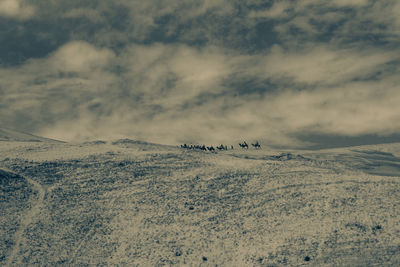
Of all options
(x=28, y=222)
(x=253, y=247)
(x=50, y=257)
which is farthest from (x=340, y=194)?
(x=28, y=222)

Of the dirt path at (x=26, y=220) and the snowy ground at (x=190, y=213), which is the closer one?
the dirt path at (x=26, y=220)

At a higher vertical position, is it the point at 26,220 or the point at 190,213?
the point at 190,213

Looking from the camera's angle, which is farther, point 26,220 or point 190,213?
point 190,213

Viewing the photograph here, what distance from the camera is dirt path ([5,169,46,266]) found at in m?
26.0

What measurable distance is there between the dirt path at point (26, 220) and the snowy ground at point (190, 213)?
84 mm

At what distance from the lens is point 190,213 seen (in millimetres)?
31859

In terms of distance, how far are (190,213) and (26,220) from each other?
12.7 m

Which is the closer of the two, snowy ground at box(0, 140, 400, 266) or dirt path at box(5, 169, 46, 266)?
dirt path at box(5, 169, 46, 266)

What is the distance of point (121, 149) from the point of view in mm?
48812

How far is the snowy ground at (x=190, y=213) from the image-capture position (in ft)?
85.9

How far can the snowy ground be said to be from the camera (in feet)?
85.9

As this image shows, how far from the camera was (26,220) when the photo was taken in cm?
3061

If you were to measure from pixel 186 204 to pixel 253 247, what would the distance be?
816 cm

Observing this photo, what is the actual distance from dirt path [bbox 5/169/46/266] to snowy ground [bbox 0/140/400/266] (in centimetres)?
8
